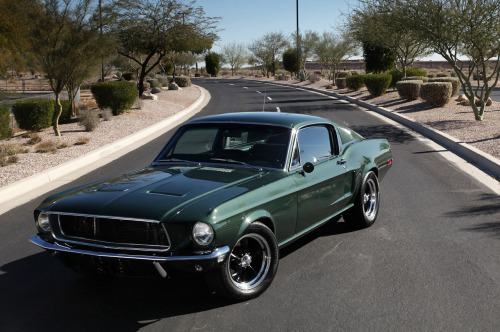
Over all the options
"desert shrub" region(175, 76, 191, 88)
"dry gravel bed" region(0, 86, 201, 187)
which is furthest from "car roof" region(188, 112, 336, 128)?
"desert shrub" region(175, 76, 191, 88)

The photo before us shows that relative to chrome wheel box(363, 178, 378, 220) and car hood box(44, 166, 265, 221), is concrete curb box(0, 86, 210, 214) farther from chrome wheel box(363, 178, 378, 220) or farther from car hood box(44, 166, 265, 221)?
chrome wheel box(363, 178, 378, 220)

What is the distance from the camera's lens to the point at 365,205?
6484 millimetres

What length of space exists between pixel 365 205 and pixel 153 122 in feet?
48.3

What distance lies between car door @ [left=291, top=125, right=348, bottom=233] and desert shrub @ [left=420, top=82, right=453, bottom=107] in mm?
16210

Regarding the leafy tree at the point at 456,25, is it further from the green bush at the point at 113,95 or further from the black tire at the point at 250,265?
the black tire at the point at 250,265

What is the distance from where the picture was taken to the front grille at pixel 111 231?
3.97 meters

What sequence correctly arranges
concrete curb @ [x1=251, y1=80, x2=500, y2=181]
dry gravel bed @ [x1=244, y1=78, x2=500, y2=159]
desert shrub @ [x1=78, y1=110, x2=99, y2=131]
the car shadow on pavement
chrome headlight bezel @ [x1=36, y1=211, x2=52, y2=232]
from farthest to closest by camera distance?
desert shrub @ [x1=78, y1=110, x2=99, y2=131] → dry gravel bed @ [x1=244, y1=78, x2=500, y2=159] → concrete curb @ [x1=251, y1=80, x2=500, y2=181] → chrome headlight bezel @ [x1=36, y1=211, x2=52, y2=232] → the car shadow on pavement

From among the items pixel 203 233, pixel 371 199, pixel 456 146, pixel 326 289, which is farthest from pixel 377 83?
pixel 203 233

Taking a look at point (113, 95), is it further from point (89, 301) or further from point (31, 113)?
point (89, 301)

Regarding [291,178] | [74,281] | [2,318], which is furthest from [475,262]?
[2,318]

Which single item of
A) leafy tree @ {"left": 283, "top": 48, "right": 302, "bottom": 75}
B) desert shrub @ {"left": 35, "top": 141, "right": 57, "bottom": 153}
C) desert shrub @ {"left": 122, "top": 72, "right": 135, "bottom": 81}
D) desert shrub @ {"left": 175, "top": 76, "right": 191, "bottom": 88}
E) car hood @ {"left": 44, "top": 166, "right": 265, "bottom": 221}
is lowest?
desert shrub @ {"left": 35, "top": 141, "right": 57, "bottom": 153}

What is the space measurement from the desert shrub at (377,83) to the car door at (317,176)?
2229 cm

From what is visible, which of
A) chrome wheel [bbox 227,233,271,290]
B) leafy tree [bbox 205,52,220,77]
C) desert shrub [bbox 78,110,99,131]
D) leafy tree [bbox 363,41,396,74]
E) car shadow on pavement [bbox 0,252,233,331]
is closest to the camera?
car shadow on pavement [bbox 0,252,233,331]

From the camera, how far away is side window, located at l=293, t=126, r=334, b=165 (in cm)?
544
